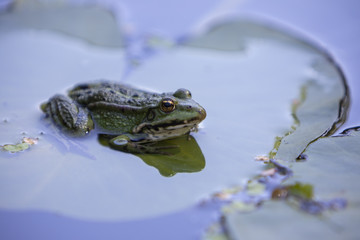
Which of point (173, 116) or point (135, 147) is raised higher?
point (173, 116)

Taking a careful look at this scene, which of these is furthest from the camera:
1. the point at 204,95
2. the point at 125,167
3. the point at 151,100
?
the point at 204,95

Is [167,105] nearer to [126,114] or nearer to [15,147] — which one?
[126,114]

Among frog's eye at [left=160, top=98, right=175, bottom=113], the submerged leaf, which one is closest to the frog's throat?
frog's eye at [left=160, top=98, right=175, bottom=113]

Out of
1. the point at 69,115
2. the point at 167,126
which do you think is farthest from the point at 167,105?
the point at 69,115

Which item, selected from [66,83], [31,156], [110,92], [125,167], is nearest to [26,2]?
[66,83]

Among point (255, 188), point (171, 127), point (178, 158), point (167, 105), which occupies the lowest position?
point (255, 188)

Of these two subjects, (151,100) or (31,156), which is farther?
(151,100)

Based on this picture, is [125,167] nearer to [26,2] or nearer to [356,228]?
[356,228]

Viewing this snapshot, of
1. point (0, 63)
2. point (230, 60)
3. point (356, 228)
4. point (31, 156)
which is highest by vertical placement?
point (0, 63)
